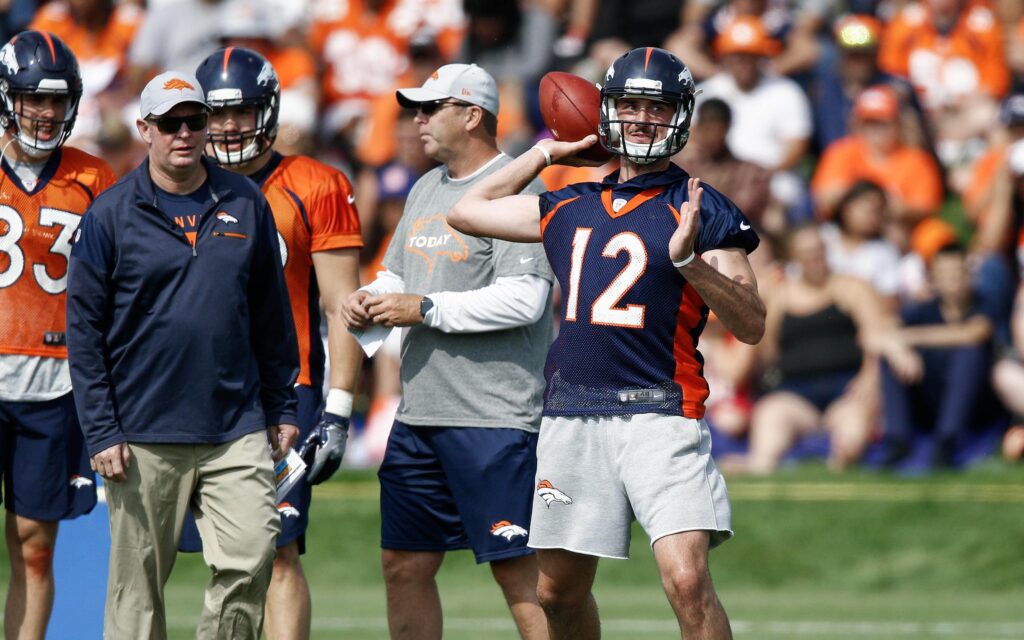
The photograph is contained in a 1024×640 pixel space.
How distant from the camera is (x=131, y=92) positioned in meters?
16.4

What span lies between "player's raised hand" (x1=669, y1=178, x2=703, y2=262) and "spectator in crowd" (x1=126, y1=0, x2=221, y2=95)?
1113 centimetres

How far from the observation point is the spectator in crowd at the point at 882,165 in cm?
1365

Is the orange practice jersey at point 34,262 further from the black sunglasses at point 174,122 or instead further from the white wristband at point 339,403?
the white wristband at point 339,403

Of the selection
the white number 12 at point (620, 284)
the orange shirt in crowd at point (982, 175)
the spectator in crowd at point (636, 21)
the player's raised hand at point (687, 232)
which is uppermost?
the spectator in crowd at point (636, 21)

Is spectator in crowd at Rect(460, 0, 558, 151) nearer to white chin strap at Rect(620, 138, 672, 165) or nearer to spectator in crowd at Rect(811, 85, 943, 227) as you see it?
spectator in crowd at Rect(811, 85, 943, 227)

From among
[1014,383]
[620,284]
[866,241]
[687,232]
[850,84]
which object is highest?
[850,84]

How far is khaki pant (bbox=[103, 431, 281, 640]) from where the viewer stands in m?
6.48

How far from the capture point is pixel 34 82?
23.5 feet

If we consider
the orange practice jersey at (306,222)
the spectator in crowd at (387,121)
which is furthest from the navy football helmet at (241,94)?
the spectator in crowd at (387,121)

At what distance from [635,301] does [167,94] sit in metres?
1.91

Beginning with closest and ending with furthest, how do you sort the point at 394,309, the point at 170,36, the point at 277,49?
the point at 394,309
the point at 277,49
the point at 170,36

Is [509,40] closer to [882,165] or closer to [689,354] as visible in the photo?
[882,165]

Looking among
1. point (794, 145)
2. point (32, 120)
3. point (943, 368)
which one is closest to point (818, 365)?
point (943, 368)

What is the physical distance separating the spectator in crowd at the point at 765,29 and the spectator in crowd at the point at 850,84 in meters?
0.30
